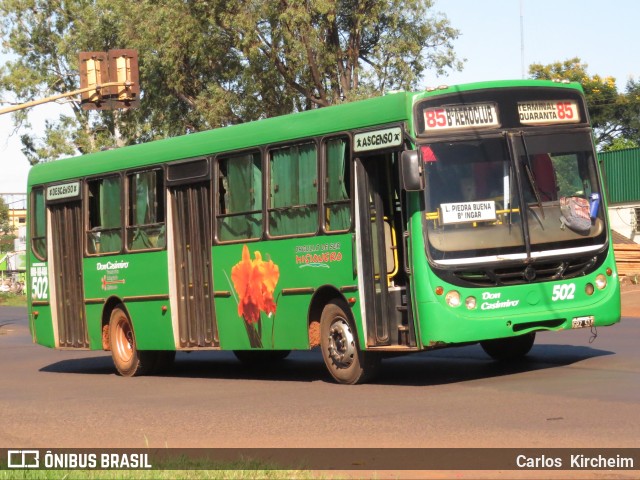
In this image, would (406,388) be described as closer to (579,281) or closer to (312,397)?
(312,397)

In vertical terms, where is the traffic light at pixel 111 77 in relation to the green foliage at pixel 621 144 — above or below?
below

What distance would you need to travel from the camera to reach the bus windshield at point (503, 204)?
13719mm

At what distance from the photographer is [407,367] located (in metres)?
17.1

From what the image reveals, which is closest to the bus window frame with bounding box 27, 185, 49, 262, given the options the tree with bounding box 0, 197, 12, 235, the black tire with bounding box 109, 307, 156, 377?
the black tire with bounding box 109, 307, 156, 377

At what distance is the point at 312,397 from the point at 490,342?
321 centimetres

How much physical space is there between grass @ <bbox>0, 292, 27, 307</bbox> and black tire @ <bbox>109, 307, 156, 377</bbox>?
43044 millimetres

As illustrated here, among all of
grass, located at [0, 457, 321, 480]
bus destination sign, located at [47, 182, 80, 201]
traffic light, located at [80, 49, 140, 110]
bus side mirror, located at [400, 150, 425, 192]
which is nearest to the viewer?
grass, located at [0, 457, 321, 480]

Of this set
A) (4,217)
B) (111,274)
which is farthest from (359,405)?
(4,217)

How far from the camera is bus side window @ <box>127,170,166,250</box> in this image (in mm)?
18203

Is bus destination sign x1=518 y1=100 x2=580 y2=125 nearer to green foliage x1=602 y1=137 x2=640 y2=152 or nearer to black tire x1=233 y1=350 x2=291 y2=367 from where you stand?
black tire x1=233 y1=350 x2=291 y2=367

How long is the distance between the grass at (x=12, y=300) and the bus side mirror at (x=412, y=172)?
4995 centimetres

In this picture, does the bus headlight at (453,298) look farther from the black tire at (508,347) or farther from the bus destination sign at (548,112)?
the black tire at (508,347)

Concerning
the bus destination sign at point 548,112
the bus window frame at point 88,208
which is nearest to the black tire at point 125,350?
the bus window frame at point 88,208

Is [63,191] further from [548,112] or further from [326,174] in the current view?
[548,112]
